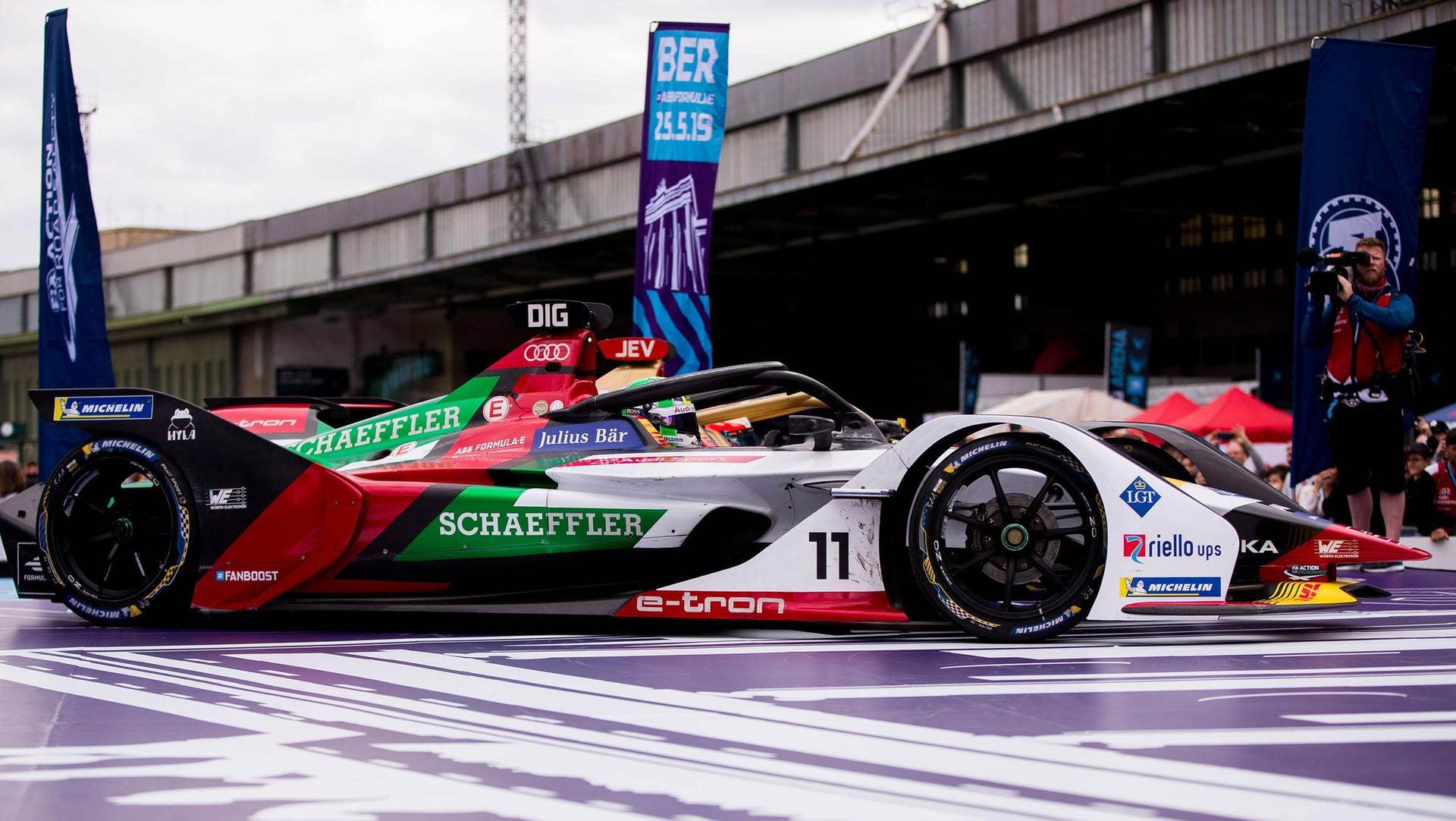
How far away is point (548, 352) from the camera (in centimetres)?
780

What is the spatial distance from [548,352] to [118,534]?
2274 mm

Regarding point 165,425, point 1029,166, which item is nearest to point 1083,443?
point 165,425

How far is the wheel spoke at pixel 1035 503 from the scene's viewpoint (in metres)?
5.61

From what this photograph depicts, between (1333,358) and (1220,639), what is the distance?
3.16m

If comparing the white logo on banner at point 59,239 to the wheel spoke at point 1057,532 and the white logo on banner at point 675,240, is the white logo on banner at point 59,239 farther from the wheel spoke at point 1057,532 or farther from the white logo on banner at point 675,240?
the wheel spoke at point 1057,532

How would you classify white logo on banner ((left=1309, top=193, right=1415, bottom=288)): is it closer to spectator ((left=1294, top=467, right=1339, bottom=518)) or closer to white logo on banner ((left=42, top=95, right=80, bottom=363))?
spectator ((left=1294, top=467, right=1339, bottom=518))

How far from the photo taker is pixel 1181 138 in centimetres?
2006

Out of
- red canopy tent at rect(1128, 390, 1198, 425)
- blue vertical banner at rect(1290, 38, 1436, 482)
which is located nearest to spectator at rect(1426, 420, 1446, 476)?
blue vertical banner at rect(1290, 38, 1436, 482)

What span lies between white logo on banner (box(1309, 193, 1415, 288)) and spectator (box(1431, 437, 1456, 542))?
1.61m

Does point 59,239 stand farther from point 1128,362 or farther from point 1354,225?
point 1128,362

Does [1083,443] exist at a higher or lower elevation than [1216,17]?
lower

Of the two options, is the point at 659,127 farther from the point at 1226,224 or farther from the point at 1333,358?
the point at 1226,224

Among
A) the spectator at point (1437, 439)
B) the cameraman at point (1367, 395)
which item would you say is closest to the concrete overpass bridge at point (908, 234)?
the spectator at point (1437, 439)

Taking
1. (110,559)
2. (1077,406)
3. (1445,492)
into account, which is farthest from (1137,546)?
(1077,406)
